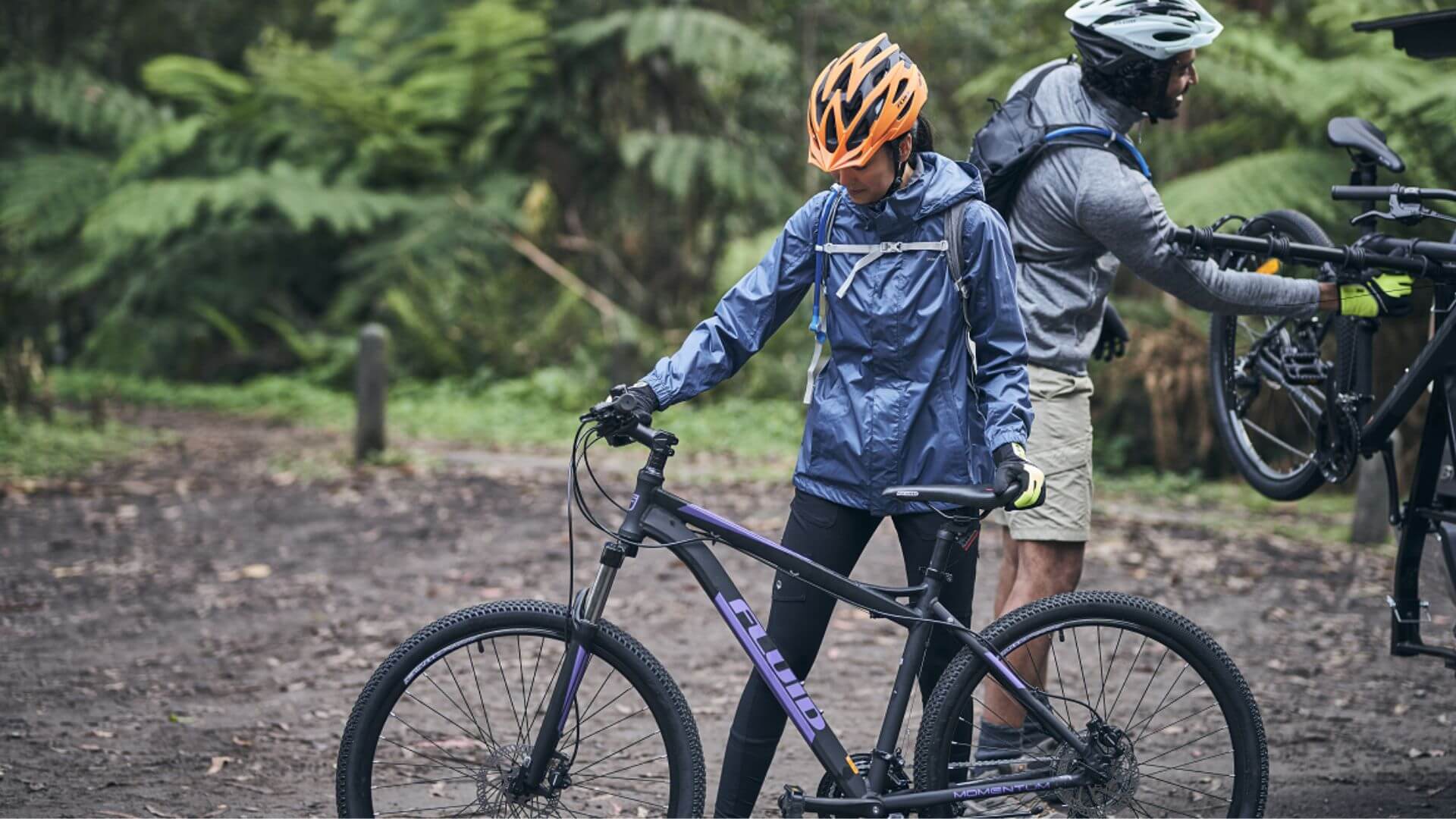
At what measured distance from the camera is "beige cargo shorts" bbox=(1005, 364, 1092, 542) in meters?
3.90

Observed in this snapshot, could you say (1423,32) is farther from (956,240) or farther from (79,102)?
(79,102)

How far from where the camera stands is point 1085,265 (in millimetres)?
3836

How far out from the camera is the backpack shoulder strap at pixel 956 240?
3201 millimetres

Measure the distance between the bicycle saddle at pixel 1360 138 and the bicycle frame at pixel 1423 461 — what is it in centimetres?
48

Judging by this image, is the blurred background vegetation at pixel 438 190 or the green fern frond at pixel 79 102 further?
the green fern frond at pixel 79 102

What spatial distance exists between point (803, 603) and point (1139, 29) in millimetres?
1800

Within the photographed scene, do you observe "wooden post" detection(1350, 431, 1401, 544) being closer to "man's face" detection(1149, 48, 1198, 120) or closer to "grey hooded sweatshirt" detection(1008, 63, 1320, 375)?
"grey hooded sweatshirt" detection(1008, 63, 1320, 375)

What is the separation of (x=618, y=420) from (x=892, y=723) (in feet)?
3.25

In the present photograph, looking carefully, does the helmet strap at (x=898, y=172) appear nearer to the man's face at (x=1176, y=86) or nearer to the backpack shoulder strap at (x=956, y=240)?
the backpack shoulder strap at (x=956, y=240)

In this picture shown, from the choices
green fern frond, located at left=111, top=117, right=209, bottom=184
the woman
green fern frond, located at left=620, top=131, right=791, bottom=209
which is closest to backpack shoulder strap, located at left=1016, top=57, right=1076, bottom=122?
the woman

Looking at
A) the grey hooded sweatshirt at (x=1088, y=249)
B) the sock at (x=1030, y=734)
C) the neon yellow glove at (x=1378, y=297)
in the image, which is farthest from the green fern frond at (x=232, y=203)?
the neon yellow glove at (x=1378, y=297)

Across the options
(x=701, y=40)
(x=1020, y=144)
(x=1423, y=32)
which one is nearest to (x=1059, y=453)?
(x=1020, y=144)

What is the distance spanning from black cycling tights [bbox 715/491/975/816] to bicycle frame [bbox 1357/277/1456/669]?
1.45 metres

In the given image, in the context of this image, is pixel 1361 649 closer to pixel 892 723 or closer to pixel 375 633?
pixel 892 723
